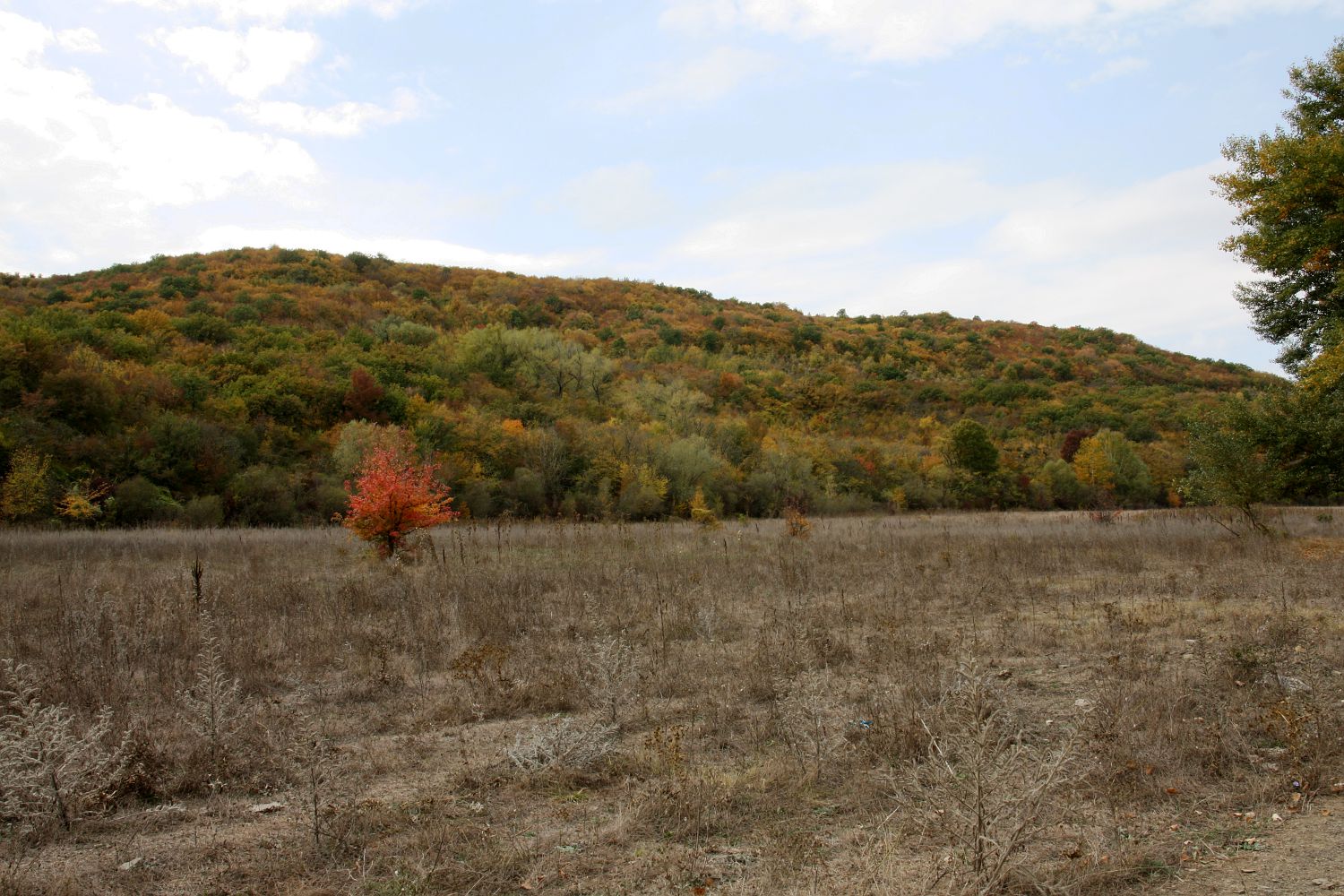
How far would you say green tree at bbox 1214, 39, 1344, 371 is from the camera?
11.8 metres

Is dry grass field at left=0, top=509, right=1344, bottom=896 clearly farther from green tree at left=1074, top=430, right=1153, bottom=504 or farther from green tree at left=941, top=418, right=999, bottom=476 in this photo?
green tree at left=1074, top=430, right=1153, bottom=504

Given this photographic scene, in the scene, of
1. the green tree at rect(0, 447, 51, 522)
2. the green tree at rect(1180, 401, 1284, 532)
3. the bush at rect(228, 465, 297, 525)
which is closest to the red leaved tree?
the green tree at rect(0, 447, 51, 522)

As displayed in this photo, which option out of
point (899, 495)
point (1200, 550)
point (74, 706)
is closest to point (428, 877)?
point (74, 706)

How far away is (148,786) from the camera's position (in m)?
4.48

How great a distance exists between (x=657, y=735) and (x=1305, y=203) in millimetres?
13989

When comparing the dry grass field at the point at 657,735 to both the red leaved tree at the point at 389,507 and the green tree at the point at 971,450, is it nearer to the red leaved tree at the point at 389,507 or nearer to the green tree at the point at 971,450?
the red leaved tree at the point at 389,507

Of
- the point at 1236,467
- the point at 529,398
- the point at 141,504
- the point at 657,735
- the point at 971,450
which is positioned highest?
the point at 529,398

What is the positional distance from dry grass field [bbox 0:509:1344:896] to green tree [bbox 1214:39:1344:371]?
5.25 metres

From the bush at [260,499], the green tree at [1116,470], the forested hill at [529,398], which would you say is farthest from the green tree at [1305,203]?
the green tree at [1116,470]

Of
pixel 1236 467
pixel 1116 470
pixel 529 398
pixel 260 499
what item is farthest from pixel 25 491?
pixel 1116 470

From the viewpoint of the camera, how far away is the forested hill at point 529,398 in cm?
2373

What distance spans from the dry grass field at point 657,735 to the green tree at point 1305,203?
5.25 m

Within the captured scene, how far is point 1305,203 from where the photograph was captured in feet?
40.2

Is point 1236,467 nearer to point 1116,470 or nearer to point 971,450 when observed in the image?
point 971,450
